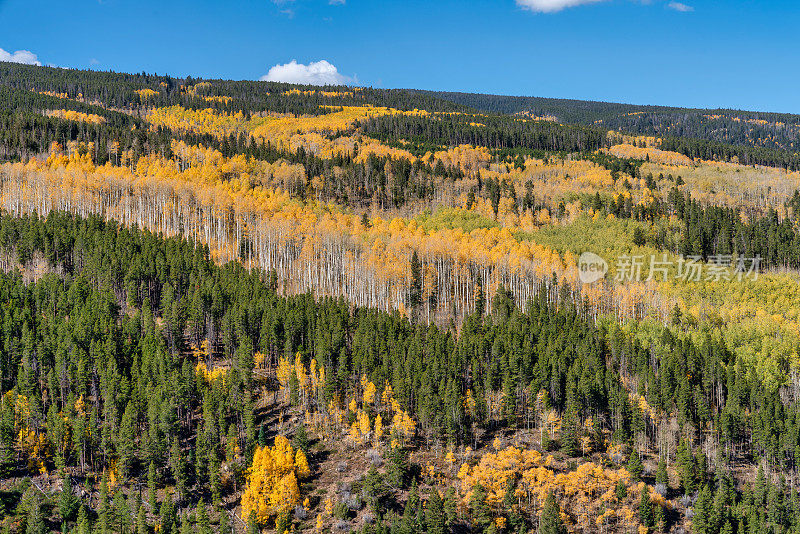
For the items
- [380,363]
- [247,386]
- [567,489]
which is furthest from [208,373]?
[567,489]

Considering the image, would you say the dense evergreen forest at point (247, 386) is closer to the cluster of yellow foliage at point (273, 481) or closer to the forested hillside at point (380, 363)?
the forested hillside at point (380, 363)

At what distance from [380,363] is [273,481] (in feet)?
82.5

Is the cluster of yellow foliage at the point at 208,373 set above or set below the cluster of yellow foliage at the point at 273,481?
above

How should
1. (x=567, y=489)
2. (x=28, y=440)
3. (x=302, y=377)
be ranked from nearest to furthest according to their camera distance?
(x=567, y=489), (x=28, y=440), (x=302, y=377)

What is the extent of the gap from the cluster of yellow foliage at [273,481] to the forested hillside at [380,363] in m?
0.26

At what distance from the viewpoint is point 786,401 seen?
85312mm

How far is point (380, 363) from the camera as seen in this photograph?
275ft

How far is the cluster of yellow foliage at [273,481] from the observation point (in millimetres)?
59969

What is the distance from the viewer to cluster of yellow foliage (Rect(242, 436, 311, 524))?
5997cm

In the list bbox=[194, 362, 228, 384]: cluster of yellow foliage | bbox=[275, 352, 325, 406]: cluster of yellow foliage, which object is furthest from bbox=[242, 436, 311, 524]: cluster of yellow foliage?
bbox=[194, 362, 228, 384]: cluster of yellow foliage

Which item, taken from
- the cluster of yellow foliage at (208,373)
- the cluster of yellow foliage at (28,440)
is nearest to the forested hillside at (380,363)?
the cluster of yellow foliage at (28,440)

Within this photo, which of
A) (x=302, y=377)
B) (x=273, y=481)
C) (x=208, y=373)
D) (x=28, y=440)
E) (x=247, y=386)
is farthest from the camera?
(x=208, y=373)

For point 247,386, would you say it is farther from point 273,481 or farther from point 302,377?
point 273,481

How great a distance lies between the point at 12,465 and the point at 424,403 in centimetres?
4303
